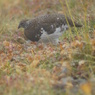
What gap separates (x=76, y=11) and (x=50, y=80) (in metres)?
4.28

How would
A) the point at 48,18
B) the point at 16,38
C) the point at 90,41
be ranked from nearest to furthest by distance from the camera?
the point at 90,41, the point at 48,18, the point at 16,38

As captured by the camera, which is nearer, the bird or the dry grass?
the dry grass

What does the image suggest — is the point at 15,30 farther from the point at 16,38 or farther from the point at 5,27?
the point at 16,38

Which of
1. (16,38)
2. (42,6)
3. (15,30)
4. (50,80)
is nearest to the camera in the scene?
(50,80)

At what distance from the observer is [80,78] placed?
11.2ft

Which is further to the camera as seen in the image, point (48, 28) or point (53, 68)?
point (48, 28)

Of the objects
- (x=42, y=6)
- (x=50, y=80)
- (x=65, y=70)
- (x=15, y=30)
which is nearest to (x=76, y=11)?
(x=15, y=30)

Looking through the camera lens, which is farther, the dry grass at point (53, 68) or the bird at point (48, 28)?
the bird at point (48, 28)

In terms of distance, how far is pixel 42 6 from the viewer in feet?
30.2

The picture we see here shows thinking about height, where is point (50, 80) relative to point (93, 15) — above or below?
above

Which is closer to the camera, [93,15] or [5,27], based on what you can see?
[93,15]

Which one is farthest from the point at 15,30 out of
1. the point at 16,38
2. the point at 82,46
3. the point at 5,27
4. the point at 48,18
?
the point at 82,46

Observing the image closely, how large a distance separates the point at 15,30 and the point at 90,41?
350 centimetres

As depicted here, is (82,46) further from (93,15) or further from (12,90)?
(93,15)
